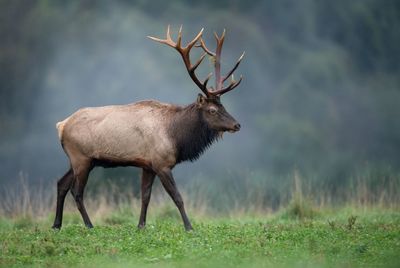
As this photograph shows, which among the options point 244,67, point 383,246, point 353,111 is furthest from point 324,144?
point 383,246

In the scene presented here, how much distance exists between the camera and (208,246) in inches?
480

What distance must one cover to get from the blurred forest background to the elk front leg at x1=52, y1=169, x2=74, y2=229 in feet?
56.4

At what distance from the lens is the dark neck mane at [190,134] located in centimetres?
1503

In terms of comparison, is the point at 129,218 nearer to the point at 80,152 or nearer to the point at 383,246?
the point at 80,152

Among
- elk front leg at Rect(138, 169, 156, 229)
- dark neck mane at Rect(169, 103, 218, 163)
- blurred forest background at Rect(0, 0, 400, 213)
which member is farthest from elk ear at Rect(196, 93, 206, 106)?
blurred forest background at Rect(0, 0, 400, 213)

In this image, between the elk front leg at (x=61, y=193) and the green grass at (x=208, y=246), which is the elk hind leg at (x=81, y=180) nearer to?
the elk front leg at (x=61, y=193)

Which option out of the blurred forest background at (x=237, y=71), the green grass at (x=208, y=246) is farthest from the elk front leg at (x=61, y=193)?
the blurred forest background at (x=237, y=71)

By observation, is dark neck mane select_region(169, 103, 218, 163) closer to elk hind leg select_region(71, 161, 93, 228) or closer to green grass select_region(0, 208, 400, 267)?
green grass select_region(0, 208, 400, 267)

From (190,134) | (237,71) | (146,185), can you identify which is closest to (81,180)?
(146,185)

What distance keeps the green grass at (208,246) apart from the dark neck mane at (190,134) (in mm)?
1275

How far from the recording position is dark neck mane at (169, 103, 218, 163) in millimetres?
15031

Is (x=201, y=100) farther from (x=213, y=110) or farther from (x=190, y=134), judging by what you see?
(x=190, y=134)

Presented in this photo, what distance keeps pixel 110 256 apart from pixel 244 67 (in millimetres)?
26029

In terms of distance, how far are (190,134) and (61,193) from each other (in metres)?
2.32
